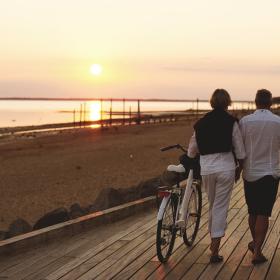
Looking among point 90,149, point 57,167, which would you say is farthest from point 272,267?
point 90,149

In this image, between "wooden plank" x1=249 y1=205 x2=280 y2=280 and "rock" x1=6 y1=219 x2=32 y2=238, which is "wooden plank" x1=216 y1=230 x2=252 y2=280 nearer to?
"wooden plank" x1=249 y1=205 x2=280 y2=280

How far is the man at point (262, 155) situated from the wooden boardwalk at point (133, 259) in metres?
0.47

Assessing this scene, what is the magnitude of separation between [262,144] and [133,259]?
1761 millimetres

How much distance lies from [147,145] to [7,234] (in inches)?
742

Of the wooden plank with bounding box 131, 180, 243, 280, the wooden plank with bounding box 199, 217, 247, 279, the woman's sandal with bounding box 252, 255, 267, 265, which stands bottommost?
the wooden plank with bounding box 131, 180, 243, 280

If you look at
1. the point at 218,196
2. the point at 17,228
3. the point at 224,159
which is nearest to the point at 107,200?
the point at 17,228

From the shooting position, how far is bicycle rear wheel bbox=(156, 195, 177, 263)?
526 centimetres

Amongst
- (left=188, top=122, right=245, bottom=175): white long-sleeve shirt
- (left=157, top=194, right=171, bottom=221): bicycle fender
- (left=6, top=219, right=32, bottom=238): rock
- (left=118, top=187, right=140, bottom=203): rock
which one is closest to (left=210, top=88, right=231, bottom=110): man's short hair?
(left=188, top=122, right=245, bottom=175): white long-sleeve shirt

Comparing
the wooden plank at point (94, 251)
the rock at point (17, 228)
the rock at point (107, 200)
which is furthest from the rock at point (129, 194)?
the rock at point (17, 228)

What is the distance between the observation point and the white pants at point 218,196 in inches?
201

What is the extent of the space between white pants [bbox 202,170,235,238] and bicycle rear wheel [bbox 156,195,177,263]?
41 cm

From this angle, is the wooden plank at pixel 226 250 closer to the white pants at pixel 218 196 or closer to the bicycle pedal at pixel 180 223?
the white pants at pixel 218 196

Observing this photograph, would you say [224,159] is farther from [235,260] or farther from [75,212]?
[75,212]

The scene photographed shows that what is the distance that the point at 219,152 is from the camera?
5070 mm
